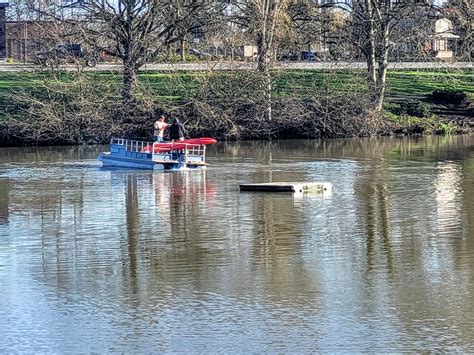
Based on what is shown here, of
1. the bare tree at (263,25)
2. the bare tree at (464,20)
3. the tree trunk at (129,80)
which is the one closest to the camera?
the tree trunk at (129,80)

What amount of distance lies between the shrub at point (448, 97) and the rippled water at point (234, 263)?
24877 millimetres

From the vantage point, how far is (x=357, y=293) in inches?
631

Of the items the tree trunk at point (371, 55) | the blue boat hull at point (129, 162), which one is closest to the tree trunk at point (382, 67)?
the tree trunk at point (371, 55)

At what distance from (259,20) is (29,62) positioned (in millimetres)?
10461

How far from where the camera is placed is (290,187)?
2777cm

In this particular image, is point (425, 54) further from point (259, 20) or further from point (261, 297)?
point (261, 297)

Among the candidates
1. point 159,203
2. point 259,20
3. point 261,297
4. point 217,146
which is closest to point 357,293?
point 261,297

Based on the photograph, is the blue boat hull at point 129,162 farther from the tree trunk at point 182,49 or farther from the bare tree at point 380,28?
the bare tree at point 380,28

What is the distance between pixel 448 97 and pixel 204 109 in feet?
51.5

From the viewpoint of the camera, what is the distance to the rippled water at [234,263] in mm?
13977

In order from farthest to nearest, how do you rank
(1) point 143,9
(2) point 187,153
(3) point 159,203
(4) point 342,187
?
1. (1) point 143,9
2. (2) point 187,153
3. (4) point 342,187
4. (3) point 159,203

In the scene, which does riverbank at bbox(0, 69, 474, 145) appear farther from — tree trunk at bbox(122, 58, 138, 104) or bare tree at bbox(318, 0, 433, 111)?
bare tree at bbox(318, 0, 433, 111)

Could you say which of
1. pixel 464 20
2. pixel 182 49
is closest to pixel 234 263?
pixel 182 49

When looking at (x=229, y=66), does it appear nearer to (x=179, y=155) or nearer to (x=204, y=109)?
(x=204, y=109)
